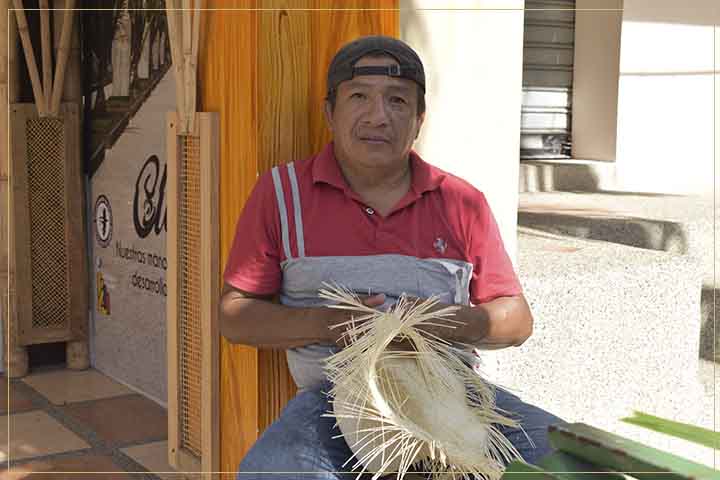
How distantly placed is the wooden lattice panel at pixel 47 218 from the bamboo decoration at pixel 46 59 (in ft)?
0.36

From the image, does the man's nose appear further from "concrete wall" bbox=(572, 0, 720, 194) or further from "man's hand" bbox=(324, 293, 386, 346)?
"concrete wall" bbox=(572, 0, 720, 194)

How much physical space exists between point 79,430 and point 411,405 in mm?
2389

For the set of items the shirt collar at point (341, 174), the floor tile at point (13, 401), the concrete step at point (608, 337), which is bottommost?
the floor tile at point (13, 401)

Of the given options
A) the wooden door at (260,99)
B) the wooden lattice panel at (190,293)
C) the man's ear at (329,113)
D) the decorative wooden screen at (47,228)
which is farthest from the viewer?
the decorative wooden screen at (47,228)

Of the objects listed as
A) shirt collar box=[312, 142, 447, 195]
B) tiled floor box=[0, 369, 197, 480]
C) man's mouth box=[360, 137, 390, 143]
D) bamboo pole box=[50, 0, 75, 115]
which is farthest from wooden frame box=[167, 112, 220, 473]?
bamboo pole box=[50, 0, 75, 115]

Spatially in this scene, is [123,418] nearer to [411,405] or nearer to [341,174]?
[341,174]

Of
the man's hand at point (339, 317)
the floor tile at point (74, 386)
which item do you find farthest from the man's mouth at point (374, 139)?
the floor tile at point (74, 386)

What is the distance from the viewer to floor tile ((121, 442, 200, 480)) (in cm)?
345

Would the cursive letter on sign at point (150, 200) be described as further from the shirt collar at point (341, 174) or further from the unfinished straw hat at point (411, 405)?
the unfinished straw hat at point (411, 405)

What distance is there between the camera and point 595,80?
7.45 meters

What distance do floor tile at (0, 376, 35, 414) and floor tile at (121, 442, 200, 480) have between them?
70 cm

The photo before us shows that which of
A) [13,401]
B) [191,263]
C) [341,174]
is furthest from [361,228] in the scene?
[13,401]

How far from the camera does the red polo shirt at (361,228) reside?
224 centimetres

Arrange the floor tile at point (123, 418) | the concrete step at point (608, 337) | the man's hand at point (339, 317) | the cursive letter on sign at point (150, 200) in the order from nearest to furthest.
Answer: the man's hand at point (339, 317) → the concrete step at point (608, 337) → the floor tile at point (123, 418) → the cursive letter on sign at point (150, 200)
